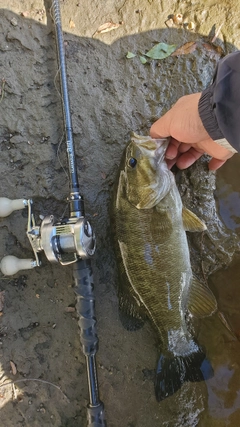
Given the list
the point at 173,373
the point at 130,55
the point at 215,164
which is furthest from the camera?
the point at 130,55

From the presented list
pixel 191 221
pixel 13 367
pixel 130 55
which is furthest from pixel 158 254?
pixel 130 55

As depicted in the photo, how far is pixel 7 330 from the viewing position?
9.91 ft

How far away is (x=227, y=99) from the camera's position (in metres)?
2.23

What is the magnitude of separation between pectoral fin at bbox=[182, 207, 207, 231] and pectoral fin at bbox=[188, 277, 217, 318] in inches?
17.3

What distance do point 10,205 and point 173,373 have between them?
1857mm

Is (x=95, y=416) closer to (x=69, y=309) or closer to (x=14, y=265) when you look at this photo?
(x=69, y=309)

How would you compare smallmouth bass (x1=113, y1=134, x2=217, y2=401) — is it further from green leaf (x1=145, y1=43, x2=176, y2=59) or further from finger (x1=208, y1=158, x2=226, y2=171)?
green leaf (x1=145, y1=43, x2=176, y2=59)

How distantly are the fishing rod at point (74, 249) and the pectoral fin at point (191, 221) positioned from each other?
0.77 meters

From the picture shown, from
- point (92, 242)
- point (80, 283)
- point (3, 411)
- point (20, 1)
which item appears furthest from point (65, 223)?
point (20, 1)

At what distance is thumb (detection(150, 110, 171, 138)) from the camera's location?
2.66m

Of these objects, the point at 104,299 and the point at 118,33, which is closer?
the point at 104,299

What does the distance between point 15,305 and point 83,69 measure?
2.15 meters

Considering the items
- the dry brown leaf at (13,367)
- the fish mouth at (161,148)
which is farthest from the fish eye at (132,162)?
the dry brown leaf at (13,367)

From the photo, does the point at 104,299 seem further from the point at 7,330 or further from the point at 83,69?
the point at 83,69
